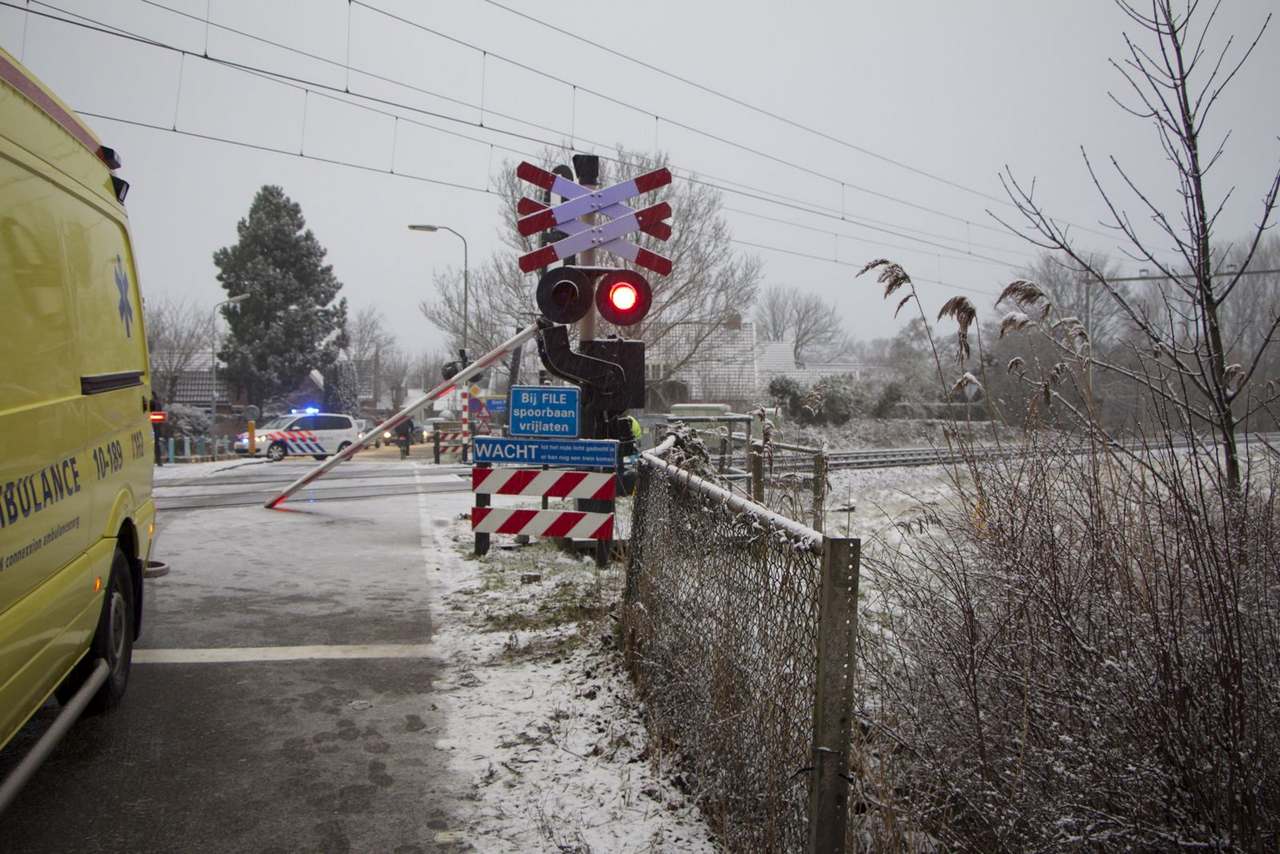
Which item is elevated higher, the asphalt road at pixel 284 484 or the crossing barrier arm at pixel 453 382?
the crossing barrier arm at pixel 453 382

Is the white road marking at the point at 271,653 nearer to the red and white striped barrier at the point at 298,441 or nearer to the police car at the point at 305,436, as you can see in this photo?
the police car at the point at 305,436

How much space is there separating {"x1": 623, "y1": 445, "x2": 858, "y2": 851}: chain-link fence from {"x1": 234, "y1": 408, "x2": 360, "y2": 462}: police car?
27499 mm

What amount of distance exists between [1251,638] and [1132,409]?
147 cm

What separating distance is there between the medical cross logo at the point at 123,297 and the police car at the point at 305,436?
1017 inches

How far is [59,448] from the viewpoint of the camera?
3244 millimetres

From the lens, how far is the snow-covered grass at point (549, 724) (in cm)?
336

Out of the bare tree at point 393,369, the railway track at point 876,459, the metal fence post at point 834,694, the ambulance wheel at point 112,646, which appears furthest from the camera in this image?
the bare tree at point 393,369

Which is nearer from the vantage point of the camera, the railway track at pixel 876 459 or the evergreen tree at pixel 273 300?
the railway track at pixel 876 459

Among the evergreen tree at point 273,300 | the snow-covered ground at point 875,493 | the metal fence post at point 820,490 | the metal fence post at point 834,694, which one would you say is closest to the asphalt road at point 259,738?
the metal fence post at point 834,694

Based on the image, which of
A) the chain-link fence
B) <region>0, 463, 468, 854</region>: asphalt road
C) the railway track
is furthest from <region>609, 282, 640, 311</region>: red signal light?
<region>0, 463, 468, 854</region>: asphalt road

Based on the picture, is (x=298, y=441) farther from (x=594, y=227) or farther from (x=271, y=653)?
(x=271, y=653)

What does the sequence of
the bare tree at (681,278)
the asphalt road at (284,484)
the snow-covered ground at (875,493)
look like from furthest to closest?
the bare tree at (681,278) < the asphalt road at (284,484) < the snow-covered ground at (875,493)

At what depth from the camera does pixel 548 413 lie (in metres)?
8.05

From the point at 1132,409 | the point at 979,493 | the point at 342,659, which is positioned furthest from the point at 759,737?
the point at 342,659
